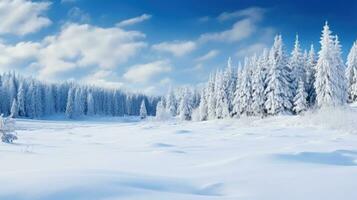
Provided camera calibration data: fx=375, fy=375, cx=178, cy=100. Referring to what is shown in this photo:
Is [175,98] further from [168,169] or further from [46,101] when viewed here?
[168,169]

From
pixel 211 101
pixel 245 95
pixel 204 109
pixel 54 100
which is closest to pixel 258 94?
pixel 245 95

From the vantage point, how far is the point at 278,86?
45.0 metres

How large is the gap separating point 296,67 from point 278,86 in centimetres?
499

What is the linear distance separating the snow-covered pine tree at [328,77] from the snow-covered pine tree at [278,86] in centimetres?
419

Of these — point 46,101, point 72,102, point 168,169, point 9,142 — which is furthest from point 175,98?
point 168,169

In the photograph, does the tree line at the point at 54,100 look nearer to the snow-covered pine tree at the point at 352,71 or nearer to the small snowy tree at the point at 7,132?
the snow-covered pine tree at the point at 352,71

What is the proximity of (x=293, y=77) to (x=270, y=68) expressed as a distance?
310cm

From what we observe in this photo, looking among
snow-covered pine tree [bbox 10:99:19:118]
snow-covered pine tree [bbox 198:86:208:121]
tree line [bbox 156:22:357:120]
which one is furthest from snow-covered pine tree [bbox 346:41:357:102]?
snow-covered pine tree [bbox 10:99:19:118]

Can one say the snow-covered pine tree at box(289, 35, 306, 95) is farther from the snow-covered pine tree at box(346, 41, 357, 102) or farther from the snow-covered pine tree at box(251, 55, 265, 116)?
the snow-covered pine tree at box(346, 41, 357, 102)

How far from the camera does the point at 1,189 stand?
4.65m

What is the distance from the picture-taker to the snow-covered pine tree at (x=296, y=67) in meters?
47.5

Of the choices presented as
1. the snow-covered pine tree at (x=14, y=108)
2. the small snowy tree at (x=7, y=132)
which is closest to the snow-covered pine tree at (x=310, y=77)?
the small snowy tree at (x=7, y=132)

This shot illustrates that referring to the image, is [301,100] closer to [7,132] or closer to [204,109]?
[204,109]

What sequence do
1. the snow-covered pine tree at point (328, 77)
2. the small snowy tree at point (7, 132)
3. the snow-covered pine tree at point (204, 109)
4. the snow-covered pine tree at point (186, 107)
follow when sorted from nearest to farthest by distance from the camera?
the small snowy tree at point (7, 132)
the snow-covered pine tree at point (328, 77)
the snow-covered pine tree at point (204, 109)
the snow-covered pine tree at point (186, 107)
